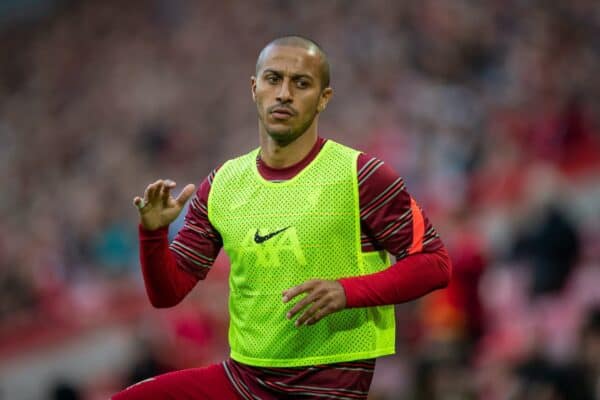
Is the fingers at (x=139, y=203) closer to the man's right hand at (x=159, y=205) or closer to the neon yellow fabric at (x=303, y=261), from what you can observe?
the man's right hand at (x=159, y=205)

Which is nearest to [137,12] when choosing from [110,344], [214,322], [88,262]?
[88,262]

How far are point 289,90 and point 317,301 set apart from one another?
2.51 feet

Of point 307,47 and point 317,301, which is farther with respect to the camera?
point 307,47

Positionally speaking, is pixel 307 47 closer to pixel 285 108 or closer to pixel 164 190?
pixel 285 108

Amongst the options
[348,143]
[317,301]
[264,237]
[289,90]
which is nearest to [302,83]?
[289,90]

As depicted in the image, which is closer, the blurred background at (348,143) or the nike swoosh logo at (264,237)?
the nike swoosh logo at (264,237)

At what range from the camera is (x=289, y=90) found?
13.4 ft

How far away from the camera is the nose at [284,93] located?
4.07 m

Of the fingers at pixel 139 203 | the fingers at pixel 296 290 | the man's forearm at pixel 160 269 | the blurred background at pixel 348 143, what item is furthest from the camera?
the blurred background at pixel 348 143

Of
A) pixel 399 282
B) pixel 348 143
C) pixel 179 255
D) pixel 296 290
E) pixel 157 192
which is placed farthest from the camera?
pixel 348 143

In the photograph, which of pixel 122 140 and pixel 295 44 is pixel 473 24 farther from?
pixel 295 44

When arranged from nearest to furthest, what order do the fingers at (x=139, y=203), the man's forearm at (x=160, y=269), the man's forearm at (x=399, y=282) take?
the man's forearm at (x=399, y=282), the fingers at (x=139, y=203), the man's forearm at (x=160, y=269)

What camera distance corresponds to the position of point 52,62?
16.8 m

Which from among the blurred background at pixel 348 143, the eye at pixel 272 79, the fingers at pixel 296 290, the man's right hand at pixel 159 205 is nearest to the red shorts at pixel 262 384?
the fingers at pixel 296 290
